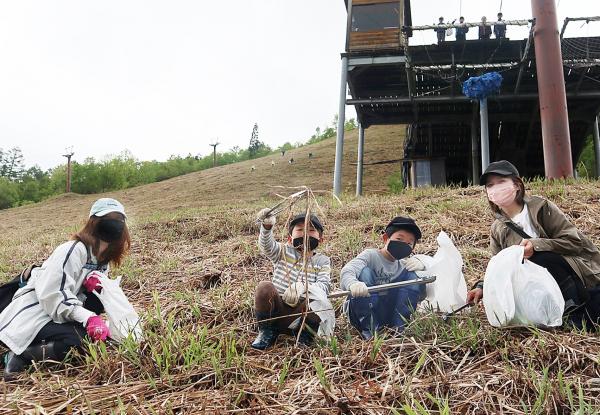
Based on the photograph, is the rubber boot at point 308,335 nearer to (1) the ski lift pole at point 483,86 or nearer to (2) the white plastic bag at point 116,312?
(2) the white plastic bag at point 116,312

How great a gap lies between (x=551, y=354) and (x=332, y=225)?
3738 millimetres

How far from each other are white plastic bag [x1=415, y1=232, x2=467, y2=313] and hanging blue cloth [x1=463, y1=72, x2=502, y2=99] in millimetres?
6959

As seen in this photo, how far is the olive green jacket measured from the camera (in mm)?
2488

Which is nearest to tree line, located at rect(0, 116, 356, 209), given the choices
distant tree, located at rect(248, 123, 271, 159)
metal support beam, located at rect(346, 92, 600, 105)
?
distant tree, located at rect(248, 123, 271, 159)

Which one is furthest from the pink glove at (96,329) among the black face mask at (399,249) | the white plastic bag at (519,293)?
the white plastic bag at (519,293)

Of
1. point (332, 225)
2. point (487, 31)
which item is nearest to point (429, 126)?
point (487, 31)

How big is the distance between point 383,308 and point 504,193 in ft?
2.94

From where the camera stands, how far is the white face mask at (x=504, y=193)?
2.65m

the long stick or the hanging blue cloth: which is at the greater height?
the hanging blue cloth

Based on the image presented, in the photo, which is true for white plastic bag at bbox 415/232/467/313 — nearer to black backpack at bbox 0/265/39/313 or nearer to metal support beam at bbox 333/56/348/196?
black backpack at bbox 0/265/39/313

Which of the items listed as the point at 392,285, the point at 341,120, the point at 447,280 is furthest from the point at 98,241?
the point at 341,120

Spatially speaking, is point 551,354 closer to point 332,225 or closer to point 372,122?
point 332,225

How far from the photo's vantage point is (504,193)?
8.72 feet

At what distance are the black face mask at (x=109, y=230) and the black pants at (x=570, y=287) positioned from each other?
87.6 inches
